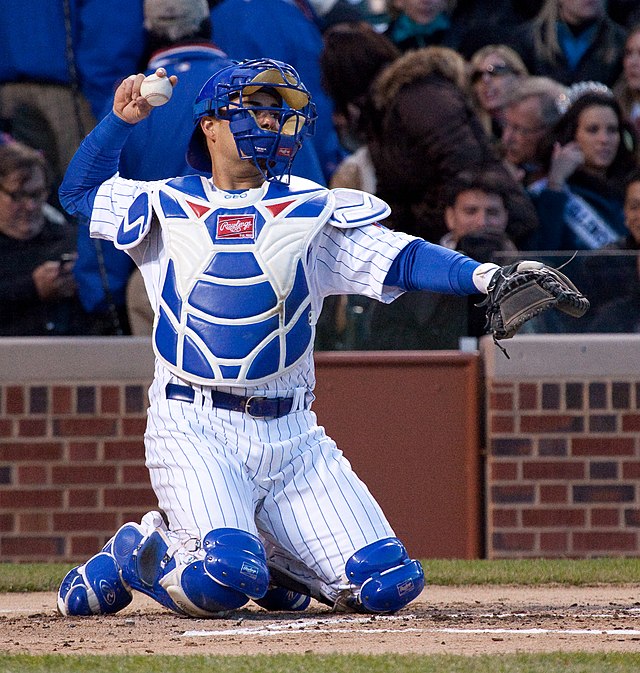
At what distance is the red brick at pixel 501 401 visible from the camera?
7.12 metres

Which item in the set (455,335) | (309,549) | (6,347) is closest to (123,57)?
(6,347)

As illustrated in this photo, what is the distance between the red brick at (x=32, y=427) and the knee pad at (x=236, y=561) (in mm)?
3200

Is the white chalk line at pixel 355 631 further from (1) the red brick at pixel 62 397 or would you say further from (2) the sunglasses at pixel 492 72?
(2) the sunglasses at pixel 492 72

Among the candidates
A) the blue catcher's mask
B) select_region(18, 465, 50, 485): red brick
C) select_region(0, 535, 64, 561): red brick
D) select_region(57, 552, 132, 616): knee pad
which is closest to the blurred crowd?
select_region(18, 465, 50, 485): red brick

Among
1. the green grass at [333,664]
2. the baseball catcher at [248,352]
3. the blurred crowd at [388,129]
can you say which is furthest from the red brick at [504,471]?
the green grass at [333,664]

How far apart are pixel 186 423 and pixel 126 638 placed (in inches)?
30.2

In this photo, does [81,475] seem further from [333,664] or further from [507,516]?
[333,664]

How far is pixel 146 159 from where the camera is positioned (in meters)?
7.44

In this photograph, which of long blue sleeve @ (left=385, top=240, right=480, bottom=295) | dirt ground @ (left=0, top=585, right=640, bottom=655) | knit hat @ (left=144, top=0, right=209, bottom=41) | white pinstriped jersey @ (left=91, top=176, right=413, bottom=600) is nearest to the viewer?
dirt ground @ (left=0, top=585, right=640, bottom=655)

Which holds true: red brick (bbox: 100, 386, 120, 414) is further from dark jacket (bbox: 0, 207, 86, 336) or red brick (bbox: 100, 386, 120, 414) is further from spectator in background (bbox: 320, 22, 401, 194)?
spectator in background (bbox: 320, 22, 401, 194)

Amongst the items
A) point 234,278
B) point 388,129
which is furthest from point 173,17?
point 234,278

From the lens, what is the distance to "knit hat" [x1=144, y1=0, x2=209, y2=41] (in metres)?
7.70

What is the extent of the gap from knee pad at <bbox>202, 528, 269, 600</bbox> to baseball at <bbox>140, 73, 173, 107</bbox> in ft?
4.50

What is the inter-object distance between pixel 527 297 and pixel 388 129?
3979 millimetres
